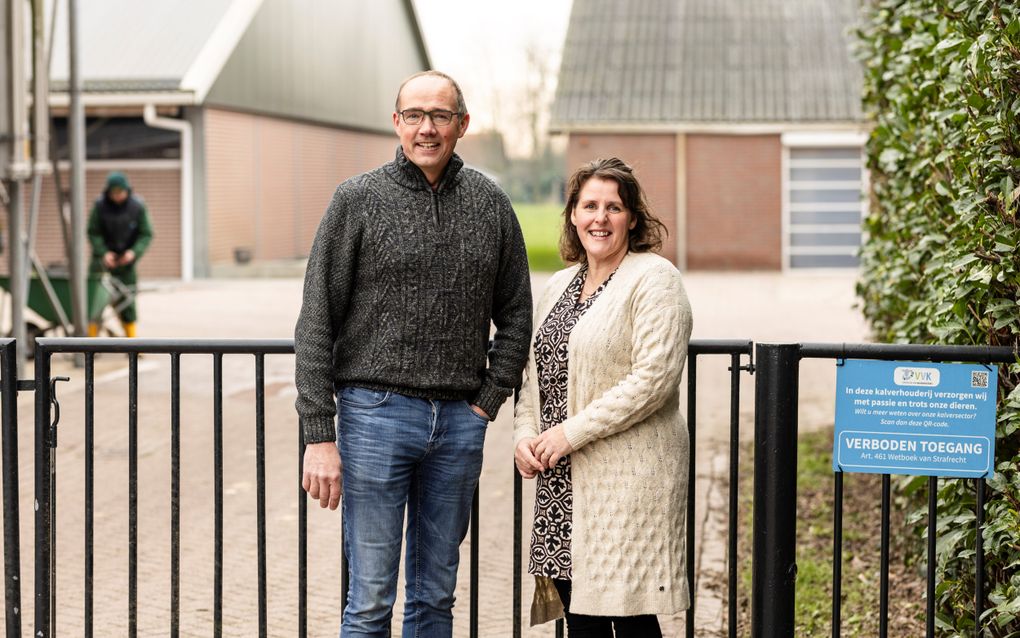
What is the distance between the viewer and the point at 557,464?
3715 mm

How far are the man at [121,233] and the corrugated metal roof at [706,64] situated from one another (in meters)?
15.6

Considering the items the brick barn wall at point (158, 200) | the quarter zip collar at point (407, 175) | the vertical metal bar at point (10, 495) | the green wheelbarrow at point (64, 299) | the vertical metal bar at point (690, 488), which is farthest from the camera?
the brick barn wall at point (158, 200)

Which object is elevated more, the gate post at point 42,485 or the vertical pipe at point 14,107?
the vertical pipe at point 14,107

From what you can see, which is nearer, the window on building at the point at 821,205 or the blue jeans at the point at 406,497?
the blue jeans at the point at 406,497

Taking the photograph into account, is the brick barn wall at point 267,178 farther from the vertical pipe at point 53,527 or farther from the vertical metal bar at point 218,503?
the vertical metal bar at point 218,503

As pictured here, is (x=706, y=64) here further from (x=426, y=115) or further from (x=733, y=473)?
(x=426, y=115)

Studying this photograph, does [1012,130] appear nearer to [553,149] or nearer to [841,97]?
[841,97]

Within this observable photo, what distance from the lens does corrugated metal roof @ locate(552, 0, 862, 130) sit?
2947 centimetres

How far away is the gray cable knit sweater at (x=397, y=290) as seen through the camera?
11.8ft

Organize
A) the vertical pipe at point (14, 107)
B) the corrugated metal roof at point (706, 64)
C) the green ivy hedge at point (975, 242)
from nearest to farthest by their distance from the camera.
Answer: the green ivy hedge at point (975, 242)
the vertical pipe at point (14, 107)
the corrugated metal roof at point (706, 64)

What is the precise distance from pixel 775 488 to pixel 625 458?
0.49m

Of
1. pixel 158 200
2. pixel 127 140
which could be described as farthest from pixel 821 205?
pixel 127 140

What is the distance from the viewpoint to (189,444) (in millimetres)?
9961

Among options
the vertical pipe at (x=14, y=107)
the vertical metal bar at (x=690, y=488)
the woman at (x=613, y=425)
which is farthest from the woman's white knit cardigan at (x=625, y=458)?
the vertical pipe at (x=14, y=107)
